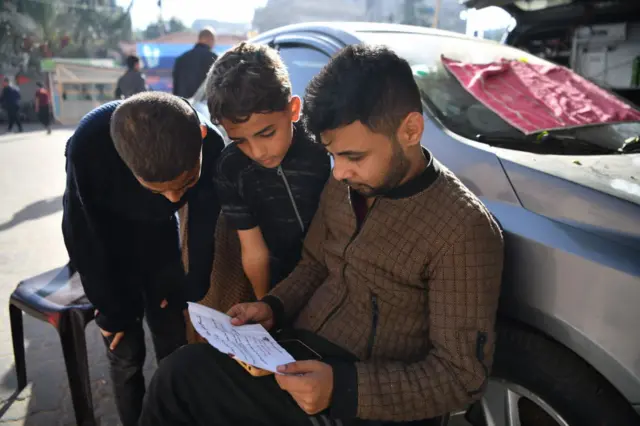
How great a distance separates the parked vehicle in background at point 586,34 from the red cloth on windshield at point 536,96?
4.78 ft

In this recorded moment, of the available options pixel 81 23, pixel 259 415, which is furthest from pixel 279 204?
pixel 81 23

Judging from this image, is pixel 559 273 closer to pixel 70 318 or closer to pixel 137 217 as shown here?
pixel 137 217

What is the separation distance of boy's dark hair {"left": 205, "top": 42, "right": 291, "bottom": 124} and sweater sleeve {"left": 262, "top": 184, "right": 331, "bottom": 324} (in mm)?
339

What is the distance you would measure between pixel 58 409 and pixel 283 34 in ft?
7.15

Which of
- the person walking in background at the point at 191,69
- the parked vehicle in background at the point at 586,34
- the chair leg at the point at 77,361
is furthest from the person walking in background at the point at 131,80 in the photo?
the chair leg at the point at 77,361

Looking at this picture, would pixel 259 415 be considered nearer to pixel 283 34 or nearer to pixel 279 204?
pixel 279 204

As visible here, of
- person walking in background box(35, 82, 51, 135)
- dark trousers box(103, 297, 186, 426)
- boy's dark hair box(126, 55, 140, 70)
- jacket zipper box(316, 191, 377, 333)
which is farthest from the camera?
person walking in background box(35, 82, 51, 135)

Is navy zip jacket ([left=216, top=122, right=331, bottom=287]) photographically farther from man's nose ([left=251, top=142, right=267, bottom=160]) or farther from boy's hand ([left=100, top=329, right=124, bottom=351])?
boy's hand ([left=100, top=329, right=124, bottom=351])

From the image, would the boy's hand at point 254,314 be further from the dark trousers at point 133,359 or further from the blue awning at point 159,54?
the blue awning at point 159,54

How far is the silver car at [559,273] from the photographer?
127 centimetres

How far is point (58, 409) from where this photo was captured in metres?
2.31

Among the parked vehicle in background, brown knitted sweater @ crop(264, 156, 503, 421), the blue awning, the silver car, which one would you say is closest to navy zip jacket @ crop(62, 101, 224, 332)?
brown knitted sweater @ crop(264, 156, 503, 421)

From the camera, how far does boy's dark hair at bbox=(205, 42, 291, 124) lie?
62.1 inches

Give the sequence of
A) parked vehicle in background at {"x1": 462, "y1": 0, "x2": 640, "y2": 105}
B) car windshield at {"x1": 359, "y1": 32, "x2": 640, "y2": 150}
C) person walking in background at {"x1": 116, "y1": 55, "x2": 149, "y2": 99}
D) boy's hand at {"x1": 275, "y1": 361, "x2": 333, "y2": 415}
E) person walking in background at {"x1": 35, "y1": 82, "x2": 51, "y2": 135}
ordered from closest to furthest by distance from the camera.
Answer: boy's hand at {"x1": 275, "y1": 361, "x2": 333, "y2": 415}, car windshield at {"x1": 359, "y1": 32, "x2": 640, "y2": 150}, parked vehicle in background at {"x1": 462, "y1": 0, "x2": 640, "y2": 105}, person walking in background at {"x1": 116, "y1": 55, "x2": 149, "y2": 99}, person walking in background at {"x1": 35, "y1": 82, "x2": 51, "y2": 135}
